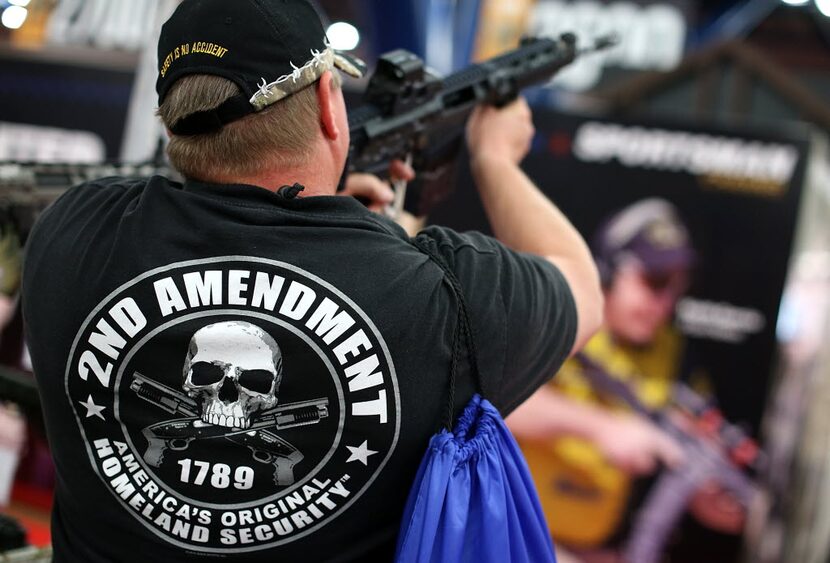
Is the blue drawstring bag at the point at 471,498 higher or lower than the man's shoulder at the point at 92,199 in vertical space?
lower

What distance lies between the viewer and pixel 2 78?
352 cm

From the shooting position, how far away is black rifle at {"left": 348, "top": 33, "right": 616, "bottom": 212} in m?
1.41

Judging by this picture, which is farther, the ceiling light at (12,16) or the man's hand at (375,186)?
the ceiling light at (12,16)

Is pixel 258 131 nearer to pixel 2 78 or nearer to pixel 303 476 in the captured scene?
pixel 303 476

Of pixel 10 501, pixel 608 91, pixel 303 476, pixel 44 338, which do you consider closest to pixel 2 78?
pixel 10 501

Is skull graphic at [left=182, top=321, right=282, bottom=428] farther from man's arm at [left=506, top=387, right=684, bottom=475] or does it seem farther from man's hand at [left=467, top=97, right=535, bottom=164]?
man's arm at [left=506, top=387, right=684, bottom=475]

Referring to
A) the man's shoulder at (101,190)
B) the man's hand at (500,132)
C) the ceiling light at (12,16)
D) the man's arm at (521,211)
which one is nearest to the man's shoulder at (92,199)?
the man's shoulder at (101,190)

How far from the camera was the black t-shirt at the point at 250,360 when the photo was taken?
0.91 metres

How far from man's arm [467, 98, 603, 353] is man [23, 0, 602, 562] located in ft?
0.60

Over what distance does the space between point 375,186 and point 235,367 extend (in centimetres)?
60

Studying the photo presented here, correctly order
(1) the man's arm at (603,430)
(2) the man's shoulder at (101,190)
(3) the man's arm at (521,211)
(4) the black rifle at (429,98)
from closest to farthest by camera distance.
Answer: (2) the man's shoulder at (101,190)
(3) the man's arm at (521,211)
(4) the black rifle at (429,98)
(1) the man's arm at (603,430)

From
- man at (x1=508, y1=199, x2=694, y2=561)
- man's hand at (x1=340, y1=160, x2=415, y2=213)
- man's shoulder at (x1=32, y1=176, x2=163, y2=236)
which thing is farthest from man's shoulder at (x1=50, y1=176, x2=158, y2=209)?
man at (x1=508, y1=199, x2=694, y2=561)

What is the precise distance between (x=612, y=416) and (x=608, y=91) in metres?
1.38

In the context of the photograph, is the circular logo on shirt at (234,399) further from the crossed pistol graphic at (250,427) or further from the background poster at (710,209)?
the background poster at (710,209)
